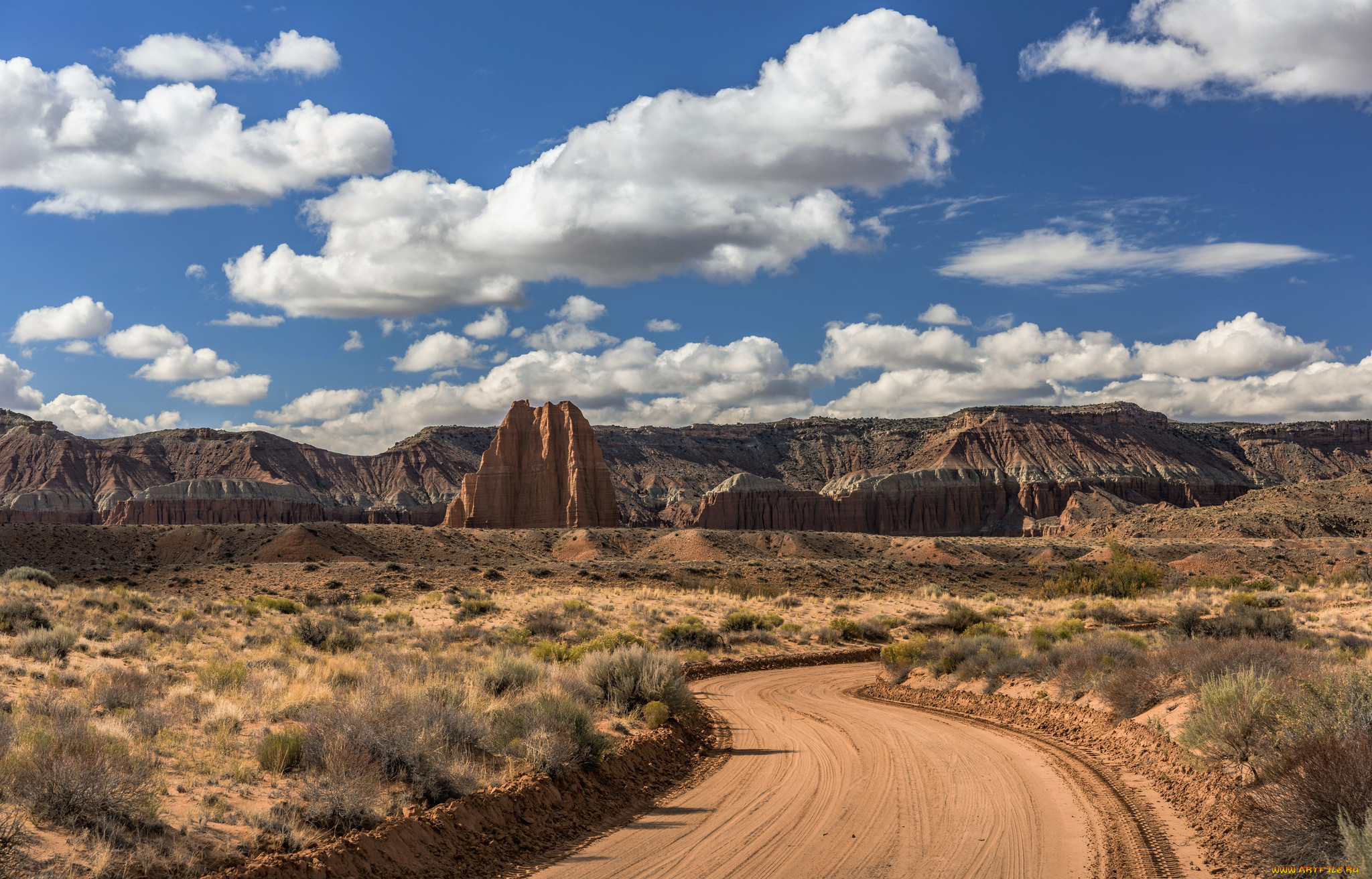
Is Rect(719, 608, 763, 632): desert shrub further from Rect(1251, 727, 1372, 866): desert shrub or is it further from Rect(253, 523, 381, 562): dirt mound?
Rect(253, 523, 381, 562): dirt mound

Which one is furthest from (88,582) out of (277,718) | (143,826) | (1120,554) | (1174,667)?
(1120,554)

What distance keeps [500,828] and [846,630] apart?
25.7 meters

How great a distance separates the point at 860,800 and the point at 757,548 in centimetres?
6785

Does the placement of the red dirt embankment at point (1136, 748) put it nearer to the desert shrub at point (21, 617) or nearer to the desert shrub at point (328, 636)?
the desert shrub at point (328, 636)

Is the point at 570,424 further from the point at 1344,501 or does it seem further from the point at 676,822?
the point at 676,822

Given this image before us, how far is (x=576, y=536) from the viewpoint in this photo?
266ft

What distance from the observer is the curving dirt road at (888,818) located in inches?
339

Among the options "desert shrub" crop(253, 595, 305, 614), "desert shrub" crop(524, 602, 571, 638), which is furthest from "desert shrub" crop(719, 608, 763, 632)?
"desert shrub" crop(253, 595, 305, 614)

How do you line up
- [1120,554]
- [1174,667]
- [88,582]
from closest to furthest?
[1174,667] → [88,582] → [1120,554]

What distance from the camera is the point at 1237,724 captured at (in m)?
10.8

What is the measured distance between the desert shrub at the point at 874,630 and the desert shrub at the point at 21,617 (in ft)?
84.4

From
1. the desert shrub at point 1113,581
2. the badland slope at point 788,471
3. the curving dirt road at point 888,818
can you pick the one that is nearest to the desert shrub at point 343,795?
the curving dirt road at point 888,818

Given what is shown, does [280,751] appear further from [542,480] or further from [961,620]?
[542,480]

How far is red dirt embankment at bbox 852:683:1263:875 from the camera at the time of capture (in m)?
9.14
